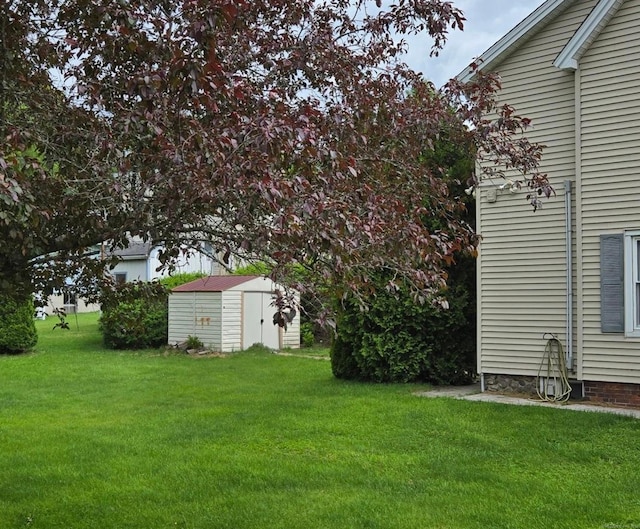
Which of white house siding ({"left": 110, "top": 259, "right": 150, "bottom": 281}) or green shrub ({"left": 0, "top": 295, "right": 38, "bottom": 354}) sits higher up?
white house siding ({"left": 110, "top": 259, "right": 150, "bottom": 281})

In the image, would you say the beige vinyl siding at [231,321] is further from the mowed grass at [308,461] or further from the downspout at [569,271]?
the downspout at [569,271]

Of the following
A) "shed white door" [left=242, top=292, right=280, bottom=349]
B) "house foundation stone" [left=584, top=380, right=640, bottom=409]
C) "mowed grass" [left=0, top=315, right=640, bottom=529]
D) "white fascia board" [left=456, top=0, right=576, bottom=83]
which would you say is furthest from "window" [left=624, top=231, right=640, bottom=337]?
"shed white door" [left=242, top=292, right=280, bottom=349]

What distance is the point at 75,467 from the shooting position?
700 centimetres

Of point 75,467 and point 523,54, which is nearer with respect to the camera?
point 75,467

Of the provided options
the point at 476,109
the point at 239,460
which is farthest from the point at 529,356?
the point at 476,109

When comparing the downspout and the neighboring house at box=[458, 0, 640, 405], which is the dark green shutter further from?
the downspout

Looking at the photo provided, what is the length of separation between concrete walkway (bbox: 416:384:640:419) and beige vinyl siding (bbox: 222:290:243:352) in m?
7.97

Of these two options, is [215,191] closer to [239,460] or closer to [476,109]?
[476,109]

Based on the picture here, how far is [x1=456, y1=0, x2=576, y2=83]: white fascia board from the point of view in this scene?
10125 mm

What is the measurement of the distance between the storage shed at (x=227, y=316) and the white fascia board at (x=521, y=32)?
30.4 feet

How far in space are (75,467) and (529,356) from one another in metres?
6.40

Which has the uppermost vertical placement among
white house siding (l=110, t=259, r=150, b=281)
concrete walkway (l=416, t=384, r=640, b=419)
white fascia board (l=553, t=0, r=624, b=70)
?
white fascia board (l=553, t=0, r=624, b=70)

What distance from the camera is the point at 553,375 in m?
10.1

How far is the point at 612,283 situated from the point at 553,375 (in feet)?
5.13
